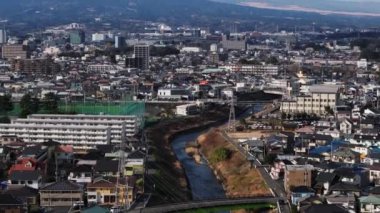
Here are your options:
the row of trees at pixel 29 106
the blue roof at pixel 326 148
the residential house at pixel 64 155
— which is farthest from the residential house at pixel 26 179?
the row of trees at pixel 29 106

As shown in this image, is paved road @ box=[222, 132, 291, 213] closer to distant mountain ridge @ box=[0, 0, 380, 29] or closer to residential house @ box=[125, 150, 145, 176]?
residential house @ box=[125, 150, 145, 176]

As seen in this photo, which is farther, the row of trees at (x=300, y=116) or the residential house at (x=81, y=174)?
the row of trees at (x=300, y=116)

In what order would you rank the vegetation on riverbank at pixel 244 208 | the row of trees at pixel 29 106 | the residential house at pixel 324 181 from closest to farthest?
the vegetation on riverbank at pixel 244 208
the residential house at pixel 324 181
the row of trees at pixel 29 106

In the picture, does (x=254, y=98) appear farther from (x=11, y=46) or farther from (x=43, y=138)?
(x=11, y=46)

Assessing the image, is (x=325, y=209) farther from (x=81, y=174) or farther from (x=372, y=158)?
(x=372, y=158)

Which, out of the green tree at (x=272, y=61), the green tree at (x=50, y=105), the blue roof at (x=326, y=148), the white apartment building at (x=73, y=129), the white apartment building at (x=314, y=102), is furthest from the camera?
the green tree at (x=272, y=61)

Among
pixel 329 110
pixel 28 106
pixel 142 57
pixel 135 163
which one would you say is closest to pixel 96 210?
pixel 135 163

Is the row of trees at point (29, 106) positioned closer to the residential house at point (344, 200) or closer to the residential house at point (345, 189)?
the residential house at point (345, 189)

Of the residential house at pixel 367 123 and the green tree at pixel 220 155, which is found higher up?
the residential house at pixel 367 123

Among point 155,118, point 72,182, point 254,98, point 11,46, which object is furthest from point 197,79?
point 72,182
